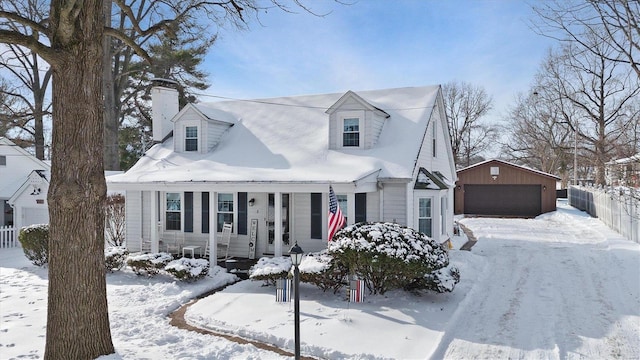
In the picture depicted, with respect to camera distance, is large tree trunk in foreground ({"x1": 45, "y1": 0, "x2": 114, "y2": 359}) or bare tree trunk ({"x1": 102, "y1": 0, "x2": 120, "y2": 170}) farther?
bare tree trunk ({"x1": 102, "y1": 0, "x2": 120, "y2": 170})

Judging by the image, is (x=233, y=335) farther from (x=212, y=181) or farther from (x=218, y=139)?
(x=218, y=139)

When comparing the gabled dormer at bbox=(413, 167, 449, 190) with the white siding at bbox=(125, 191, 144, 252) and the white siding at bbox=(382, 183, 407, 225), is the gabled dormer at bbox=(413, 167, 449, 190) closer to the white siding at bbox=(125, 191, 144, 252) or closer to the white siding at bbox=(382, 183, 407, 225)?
the white siding at bbox=(382, 183, 407, 225)

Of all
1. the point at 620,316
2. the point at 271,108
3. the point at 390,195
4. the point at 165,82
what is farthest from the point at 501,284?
the point at 165,82

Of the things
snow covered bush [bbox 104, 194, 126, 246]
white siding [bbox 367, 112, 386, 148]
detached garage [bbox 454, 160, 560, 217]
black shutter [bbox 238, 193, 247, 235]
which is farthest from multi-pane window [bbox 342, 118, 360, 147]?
detached garage [bbox 454, 160, 560, 217]

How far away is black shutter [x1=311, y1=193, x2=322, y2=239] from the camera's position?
1320 centimetres

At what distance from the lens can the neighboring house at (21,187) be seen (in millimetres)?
18734

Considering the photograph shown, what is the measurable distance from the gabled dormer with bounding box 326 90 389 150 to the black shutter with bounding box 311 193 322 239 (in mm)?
1913

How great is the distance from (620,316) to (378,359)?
5392 millimetres

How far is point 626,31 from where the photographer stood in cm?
962

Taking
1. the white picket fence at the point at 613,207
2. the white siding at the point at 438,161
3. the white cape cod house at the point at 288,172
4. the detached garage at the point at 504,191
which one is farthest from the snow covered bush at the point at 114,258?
the detached garage at the point at 504,191

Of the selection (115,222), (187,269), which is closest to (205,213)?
(187,269)

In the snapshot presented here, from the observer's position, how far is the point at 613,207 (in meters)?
19.0

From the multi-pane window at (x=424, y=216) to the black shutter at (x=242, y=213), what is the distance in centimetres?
568

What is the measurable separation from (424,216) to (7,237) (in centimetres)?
1757
